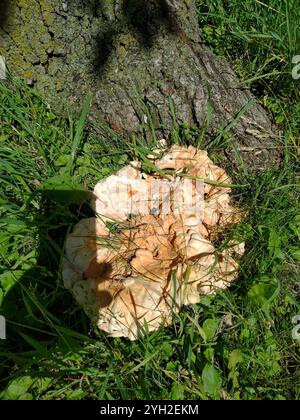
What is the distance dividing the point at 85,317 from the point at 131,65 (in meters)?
1.86

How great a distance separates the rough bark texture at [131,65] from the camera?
3.01 metres

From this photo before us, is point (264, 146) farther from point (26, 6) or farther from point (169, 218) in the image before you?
point (26, 6)

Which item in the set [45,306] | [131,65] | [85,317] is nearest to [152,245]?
[85,317]

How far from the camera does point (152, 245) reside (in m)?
2.82

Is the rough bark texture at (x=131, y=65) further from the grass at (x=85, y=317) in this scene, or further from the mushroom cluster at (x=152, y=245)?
the mushroom cluster at (x=152, y=245)

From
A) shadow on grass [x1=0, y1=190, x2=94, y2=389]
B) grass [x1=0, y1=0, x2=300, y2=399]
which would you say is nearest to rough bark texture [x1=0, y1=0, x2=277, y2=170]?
grass [x1=0, y1=0, x2=300, y2=399]

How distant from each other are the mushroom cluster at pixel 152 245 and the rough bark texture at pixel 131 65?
0.39m

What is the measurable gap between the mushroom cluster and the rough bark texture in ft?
1.29

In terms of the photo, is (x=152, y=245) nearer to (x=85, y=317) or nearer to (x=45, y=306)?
(x=85, y=317)

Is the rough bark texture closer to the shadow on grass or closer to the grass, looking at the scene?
the grass

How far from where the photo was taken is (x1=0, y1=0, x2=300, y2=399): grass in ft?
8.54

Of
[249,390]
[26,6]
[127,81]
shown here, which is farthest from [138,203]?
[26,6]

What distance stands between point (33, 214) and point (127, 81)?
1.22 metres
